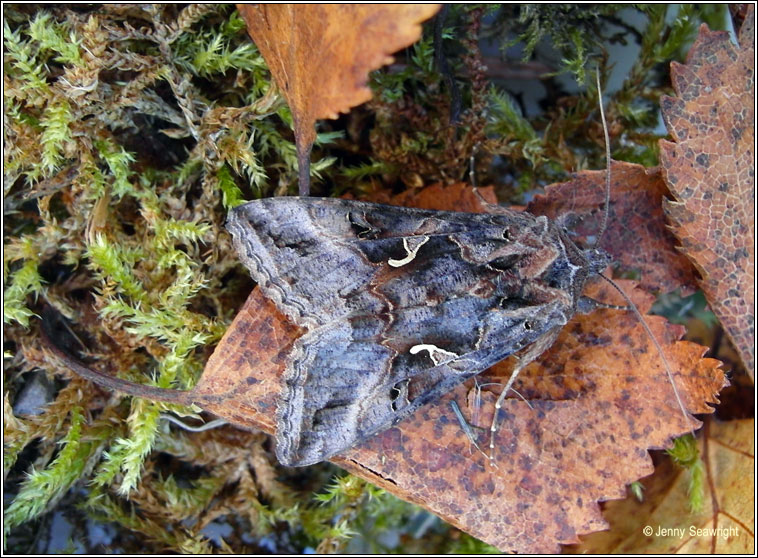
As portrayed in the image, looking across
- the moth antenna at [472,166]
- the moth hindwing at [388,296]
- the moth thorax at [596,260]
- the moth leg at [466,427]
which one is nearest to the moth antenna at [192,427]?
the moth hindwing at [388,296]

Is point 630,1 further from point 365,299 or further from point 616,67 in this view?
point 365,299

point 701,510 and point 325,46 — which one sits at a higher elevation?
point 325,46

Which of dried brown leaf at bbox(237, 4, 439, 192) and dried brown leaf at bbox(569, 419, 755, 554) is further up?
dried brown leaf at bbox(237, 4, 439, 192)

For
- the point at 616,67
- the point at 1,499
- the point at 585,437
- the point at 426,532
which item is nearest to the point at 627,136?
the point at 616,67

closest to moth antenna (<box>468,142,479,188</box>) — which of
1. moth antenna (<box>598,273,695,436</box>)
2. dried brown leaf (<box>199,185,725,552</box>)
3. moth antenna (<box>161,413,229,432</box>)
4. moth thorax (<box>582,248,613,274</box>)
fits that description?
moth thorax (<box>582,248,613,274</box>)

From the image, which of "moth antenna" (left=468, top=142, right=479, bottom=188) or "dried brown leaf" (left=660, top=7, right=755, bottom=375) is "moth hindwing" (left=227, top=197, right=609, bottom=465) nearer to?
"moth antenna" (left=468, top=142, right=479, bottom=188)

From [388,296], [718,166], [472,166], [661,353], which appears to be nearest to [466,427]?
[388,296]

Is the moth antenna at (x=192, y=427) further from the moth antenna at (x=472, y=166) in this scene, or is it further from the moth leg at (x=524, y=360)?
the moth antenna at (x=472, y=166)

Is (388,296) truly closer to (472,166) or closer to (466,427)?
(466,427)
